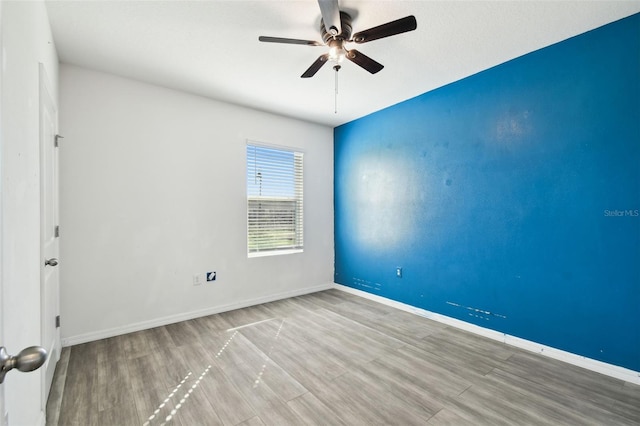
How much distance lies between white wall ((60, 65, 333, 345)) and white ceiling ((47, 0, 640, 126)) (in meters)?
0.36

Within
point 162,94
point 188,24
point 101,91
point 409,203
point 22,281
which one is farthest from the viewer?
point 409,203

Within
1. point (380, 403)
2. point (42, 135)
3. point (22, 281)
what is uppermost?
point (42, 135)

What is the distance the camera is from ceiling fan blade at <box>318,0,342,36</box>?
1721 millimetres

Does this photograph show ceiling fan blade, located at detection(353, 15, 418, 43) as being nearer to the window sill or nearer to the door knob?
the door knob

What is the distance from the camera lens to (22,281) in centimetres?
132

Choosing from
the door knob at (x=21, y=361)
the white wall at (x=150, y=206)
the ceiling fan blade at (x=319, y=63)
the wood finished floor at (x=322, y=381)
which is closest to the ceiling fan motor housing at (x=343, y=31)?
the ceiling fan blade at (x=319, y=63)

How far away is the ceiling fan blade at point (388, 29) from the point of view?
183 cm

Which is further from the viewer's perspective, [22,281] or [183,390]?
[183,390]

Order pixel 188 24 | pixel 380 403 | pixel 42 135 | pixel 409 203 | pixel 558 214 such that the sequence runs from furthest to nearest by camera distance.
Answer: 1. pixel 409 203
2. pixel 558 214
3. pixel 188 24
4. pixel 380 403
5. pixel 42 135

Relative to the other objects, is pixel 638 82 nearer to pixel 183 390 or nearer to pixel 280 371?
pixel 280 371

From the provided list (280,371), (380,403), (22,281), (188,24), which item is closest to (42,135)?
(22,281)

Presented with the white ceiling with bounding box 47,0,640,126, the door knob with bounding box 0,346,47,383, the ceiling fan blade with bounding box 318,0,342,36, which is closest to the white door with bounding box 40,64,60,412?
the white ceiling with bounding box 47,0,640,126

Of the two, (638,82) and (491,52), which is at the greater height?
(491,52)

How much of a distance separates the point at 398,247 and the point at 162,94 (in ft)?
11.4
